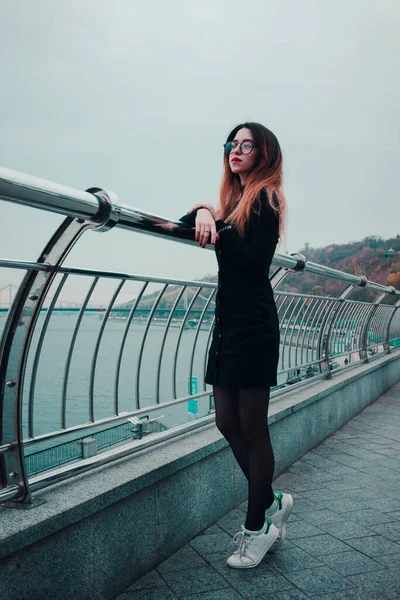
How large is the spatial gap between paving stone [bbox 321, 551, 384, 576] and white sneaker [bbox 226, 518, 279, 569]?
12.2 inches

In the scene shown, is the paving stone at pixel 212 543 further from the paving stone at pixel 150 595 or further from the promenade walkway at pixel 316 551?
the paving stone at pixel 150 595

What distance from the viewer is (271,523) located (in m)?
2.61

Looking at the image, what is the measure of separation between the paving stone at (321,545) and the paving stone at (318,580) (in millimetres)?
179

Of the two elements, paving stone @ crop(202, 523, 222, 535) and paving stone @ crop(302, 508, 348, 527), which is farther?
paving stone @ crop(302, 508, 348, 527)

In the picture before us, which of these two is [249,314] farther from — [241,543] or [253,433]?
[241,543]

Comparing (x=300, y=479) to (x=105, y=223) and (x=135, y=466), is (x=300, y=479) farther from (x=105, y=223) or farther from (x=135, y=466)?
(x=105, y=223)

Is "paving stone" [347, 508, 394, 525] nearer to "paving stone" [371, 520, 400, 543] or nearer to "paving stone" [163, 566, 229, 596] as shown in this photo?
"paving stone" [371, 520, 400, 543]

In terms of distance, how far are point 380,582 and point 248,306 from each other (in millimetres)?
1285

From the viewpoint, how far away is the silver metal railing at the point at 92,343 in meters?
2.02

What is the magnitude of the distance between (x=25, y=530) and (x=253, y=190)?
153cm

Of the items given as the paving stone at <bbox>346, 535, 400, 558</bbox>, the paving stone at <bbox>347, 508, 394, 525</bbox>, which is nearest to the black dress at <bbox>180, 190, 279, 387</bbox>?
the paving stone at <bbox>346, 535, 400, 558</bbox>

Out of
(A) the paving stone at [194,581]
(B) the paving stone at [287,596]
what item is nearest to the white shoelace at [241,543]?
(A) the paving stone at [194,581]

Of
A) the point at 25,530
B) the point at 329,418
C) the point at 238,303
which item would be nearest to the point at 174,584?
the point at 25,530

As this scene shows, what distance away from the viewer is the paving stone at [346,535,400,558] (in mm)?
2787
